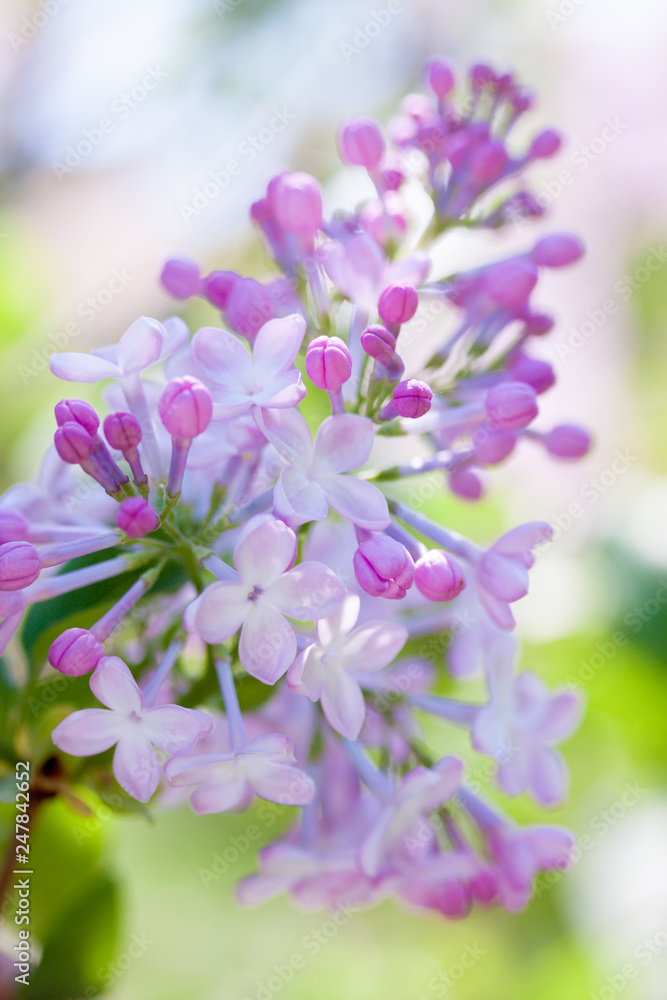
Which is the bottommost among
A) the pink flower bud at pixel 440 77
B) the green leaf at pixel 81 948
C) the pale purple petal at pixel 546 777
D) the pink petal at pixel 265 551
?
the green leaf at pixel 81 948

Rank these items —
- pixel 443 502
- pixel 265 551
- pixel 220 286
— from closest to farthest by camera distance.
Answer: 1. pixel 265 551
2. pixel 220 286
3. pixel 443 502

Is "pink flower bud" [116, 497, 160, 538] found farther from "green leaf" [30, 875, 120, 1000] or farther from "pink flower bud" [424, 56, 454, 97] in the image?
"pink flower bud" [424, 56, 454, 97]

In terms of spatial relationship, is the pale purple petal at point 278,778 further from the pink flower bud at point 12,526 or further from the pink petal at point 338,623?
the pink flower bud at point 12,526

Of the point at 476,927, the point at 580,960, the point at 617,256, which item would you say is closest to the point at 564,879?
the point at 580,960

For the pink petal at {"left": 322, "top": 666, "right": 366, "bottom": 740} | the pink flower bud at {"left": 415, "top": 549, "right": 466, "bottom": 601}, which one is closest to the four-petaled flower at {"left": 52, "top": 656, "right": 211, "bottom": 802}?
the pink petal at {"left": 322, "top": 666, "right": 366, "bottom": 740}

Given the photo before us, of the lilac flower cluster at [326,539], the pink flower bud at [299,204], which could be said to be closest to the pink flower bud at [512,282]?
the lilac flower cluster at [326,539]

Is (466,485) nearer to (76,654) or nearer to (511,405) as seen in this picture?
(511,405)

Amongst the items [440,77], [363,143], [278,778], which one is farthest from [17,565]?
[440,77]

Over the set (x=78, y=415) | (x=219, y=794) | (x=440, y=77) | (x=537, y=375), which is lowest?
(x=219, y=794)
